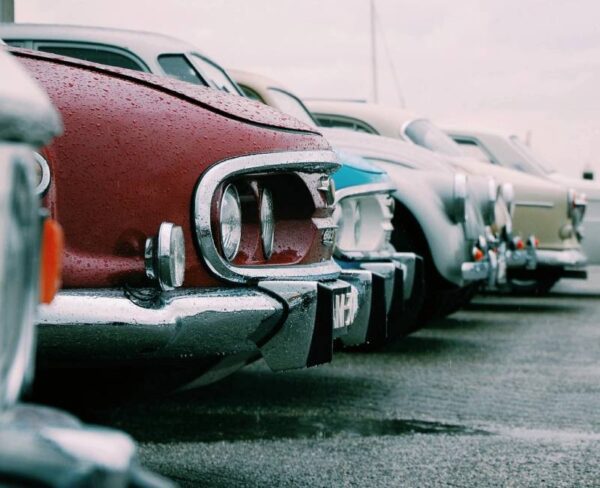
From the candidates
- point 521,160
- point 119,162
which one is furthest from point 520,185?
point 119,162

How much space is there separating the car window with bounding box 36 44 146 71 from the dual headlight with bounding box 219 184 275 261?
2.41 meters

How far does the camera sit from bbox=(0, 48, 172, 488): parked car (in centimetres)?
136

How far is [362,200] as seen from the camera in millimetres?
6289

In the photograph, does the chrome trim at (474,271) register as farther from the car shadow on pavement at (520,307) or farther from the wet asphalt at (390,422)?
the car shadow on pavement at (520,307)

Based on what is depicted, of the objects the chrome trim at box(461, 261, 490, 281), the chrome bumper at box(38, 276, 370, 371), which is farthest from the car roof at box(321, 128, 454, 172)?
the chrome bumper at box(38, 276, 370, 371)

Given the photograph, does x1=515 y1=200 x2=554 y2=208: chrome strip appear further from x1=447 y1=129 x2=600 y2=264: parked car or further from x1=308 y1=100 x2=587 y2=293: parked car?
x1=447 y1=129 x2=600 y2=264: parked car

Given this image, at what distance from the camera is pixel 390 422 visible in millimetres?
5484

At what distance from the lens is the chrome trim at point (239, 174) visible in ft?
11.9

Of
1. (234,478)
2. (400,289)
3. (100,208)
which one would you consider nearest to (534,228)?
(400,289)

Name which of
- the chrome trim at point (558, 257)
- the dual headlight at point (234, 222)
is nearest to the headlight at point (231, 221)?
the dual headlight at point (234, 222)

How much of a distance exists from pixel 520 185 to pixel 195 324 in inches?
335

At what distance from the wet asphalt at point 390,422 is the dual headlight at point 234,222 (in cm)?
78

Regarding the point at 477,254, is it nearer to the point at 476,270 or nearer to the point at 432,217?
the point at 476,270

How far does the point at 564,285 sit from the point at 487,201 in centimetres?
838
